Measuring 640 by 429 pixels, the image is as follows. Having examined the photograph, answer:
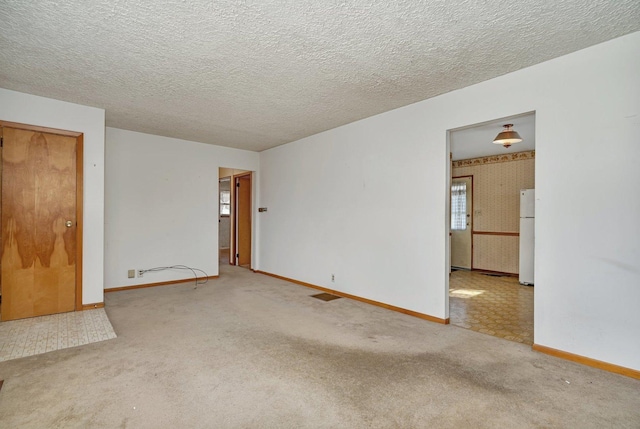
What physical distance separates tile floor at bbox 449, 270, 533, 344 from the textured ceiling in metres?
2.63

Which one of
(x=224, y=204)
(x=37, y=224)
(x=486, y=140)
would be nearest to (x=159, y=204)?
(x=37, y=224)

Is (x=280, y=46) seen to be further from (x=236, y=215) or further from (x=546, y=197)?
(x=236, y=215)

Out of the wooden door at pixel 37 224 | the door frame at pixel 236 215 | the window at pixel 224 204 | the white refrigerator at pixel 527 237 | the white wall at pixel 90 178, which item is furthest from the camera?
the window at pixel 224 204

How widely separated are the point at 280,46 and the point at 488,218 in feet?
20.6

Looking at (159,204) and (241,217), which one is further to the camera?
(241,217)

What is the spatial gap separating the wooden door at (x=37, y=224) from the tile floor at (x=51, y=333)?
251mm

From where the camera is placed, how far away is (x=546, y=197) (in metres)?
2.89

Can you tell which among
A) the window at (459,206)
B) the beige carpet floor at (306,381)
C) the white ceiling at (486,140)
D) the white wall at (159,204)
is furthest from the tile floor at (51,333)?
the window at (459,206)

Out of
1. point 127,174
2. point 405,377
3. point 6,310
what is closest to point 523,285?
point 405,377

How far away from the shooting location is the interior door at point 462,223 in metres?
7.46

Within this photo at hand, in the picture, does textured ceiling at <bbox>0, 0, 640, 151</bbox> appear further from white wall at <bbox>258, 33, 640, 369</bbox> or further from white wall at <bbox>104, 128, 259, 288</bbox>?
white wall at <bbox>104, 128, 259, 288</bbox>

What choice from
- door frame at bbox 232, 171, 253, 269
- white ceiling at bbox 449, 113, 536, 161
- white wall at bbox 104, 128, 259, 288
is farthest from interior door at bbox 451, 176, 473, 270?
white wall at bbox 104, 128, 259, 288

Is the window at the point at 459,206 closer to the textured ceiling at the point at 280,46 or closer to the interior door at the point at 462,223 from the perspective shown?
the interior door at the point at 462,223

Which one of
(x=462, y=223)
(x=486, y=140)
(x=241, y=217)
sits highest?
(x=486, y=140)
